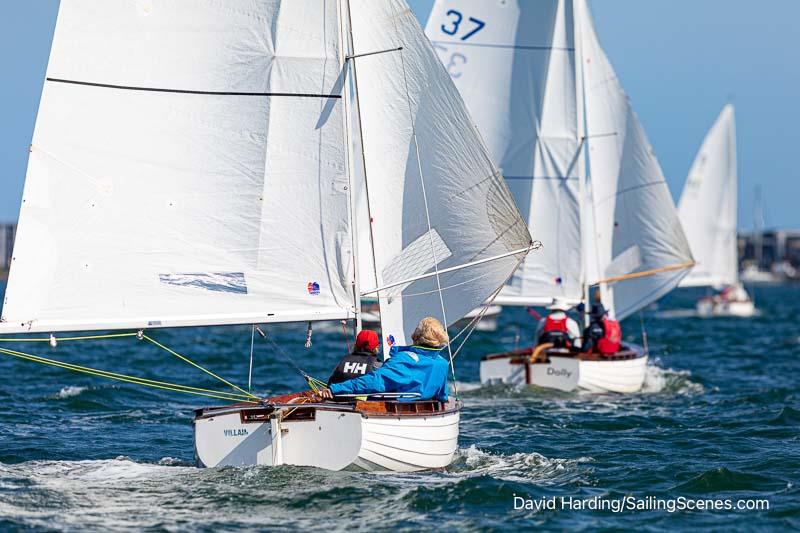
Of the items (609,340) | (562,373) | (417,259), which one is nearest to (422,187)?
(417,259)

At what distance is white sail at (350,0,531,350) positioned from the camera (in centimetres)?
1423

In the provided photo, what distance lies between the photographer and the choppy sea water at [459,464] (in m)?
10.5

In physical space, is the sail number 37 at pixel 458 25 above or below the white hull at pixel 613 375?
above

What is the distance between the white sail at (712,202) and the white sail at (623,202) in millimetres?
26413

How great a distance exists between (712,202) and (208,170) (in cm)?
4258

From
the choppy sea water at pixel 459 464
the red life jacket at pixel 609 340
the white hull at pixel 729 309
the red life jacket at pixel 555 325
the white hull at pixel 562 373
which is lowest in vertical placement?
the choppy sea water at pixel 459 464

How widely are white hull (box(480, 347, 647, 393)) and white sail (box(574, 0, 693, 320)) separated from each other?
449 cm

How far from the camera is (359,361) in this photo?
12617mm

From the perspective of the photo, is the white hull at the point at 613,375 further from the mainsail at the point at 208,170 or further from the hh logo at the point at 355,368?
the hh logo at the point at 355,368

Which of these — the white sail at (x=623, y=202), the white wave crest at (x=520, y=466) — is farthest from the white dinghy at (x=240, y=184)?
the white sail at (x=623, y=202)

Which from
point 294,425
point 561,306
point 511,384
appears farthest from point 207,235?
point 561,306

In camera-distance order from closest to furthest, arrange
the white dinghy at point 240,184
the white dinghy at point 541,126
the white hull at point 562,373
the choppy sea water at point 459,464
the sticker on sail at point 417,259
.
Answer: the choppy sea water at point 459,464
the white dinghy at point 240,184
the sticker on sail at point 417,259
the white hull at point 562,373
the white dinghy at point 541,126

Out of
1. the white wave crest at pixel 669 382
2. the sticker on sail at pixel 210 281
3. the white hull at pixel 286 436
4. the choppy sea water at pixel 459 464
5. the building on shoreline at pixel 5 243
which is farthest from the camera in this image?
the building on shoreline at pixel 5 243

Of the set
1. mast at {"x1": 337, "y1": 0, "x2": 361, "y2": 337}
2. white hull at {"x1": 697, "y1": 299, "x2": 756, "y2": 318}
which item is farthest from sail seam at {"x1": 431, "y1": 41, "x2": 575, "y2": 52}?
white hull at {"x1": 697, "y1": 299, "x2": 756, "y2": 318}
